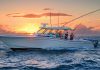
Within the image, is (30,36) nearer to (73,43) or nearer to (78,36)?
(73,43)

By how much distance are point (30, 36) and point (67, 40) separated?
264 inches

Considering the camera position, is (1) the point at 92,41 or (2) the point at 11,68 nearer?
(2) the point at 11,68

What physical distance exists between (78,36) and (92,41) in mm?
3622

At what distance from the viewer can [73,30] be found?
4866cm

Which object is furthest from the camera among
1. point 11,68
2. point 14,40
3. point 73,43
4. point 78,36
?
point 78,36

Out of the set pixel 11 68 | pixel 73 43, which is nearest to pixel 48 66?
pixel 11 68

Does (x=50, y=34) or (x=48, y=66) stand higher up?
(x=50, y=34)

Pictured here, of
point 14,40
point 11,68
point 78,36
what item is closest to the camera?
point 11,68

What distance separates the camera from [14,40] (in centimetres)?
4541

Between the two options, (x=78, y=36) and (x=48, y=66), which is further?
(x=78, y=36)

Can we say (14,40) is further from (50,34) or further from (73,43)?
(73,43)

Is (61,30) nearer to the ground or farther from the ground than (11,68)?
farther from the ground

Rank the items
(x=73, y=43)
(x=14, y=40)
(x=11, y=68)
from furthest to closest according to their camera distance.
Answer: (x=73, y=43) → (x=14, y=40) → (x=11, y=68)

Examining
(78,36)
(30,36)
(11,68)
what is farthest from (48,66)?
(78,36)
